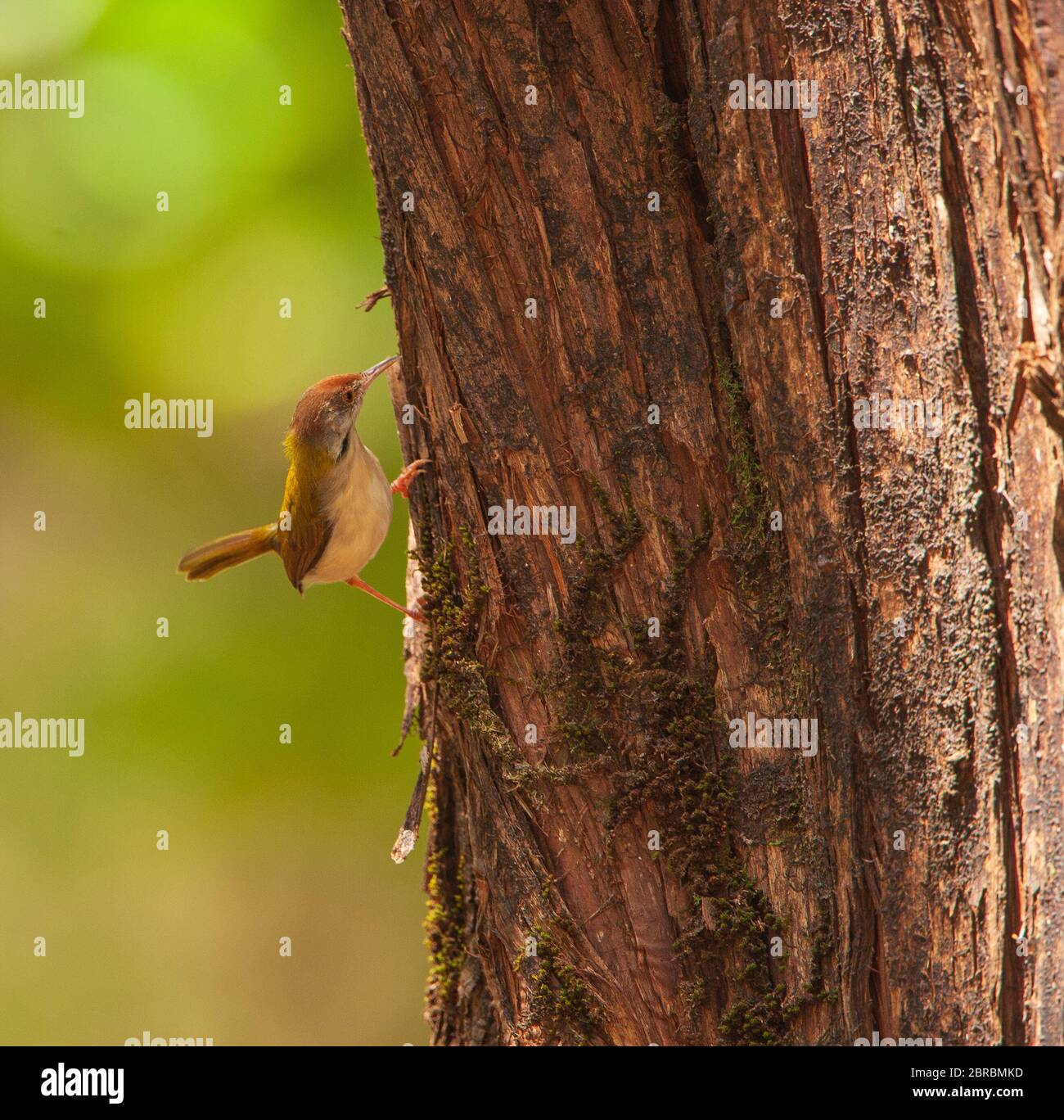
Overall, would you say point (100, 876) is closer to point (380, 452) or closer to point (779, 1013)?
point (380, 452)

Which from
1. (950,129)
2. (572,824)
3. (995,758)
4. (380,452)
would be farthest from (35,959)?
(950,129)

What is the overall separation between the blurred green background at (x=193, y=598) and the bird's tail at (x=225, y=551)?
65.1 inches

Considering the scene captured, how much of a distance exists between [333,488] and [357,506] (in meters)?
Result: 0.17

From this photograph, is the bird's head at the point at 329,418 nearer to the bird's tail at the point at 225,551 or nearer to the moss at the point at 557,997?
the bird's tail at the point at 225,551

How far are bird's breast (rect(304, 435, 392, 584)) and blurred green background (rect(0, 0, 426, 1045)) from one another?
80.7 inches

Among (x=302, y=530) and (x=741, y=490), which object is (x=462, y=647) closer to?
(x=741, y=490)

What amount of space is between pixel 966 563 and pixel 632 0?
1749 millimetres

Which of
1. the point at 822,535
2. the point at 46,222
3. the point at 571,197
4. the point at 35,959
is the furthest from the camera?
the point at 35,959

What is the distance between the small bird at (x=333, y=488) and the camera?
4.18m

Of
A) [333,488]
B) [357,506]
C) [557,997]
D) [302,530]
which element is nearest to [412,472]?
[357,506]

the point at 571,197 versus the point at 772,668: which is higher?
the point at 571,197

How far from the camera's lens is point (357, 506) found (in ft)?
13.7

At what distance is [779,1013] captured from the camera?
2416 mm

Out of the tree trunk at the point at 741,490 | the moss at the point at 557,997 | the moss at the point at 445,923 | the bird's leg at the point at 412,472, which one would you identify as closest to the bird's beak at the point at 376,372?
the bird's leg at the point at 412,472
